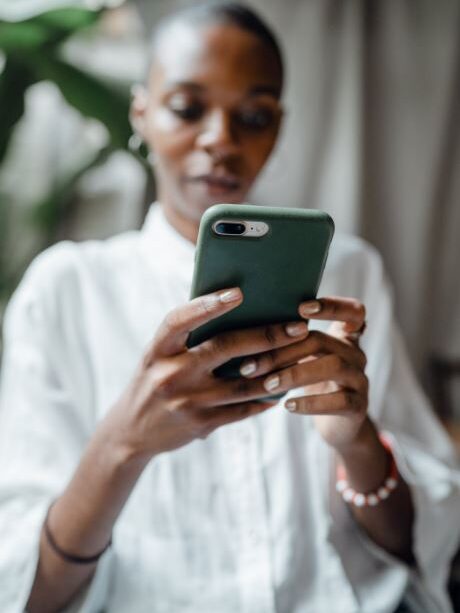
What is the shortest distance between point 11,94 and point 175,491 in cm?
59

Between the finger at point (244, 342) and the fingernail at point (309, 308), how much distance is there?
0.01 meters

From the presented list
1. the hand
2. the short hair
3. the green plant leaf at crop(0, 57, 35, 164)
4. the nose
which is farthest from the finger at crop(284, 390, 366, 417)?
the green plant leaf at crop(0, 57, 35, 164)

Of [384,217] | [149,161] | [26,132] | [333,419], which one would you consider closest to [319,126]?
[384,217]

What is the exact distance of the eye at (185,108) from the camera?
2.48 ft

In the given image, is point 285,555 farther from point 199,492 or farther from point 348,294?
point 348,294

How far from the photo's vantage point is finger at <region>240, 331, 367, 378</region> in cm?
55

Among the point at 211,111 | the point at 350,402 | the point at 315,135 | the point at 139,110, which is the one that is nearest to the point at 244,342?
the point at 350,402

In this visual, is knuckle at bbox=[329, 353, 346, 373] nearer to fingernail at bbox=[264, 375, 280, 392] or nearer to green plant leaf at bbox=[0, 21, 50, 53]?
fingernail at bbox=[264, 375, 280, 392]

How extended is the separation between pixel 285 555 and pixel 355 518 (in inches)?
4.5

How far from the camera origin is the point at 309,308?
1.77 feet

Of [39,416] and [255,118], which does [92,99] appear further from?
[39,416]

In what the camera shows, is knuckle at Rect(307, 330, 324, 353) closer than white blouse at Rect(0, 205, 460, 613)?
Yes

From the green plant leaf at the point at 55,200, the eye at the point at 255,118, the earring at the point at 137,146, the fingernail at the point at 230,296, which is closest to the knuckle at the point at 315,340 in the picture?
the fingernail at the point at 230,296

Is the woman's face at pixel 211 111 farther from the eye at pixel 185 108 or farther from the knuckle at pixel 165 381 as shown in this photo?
the knuckle at pixel 165 381
